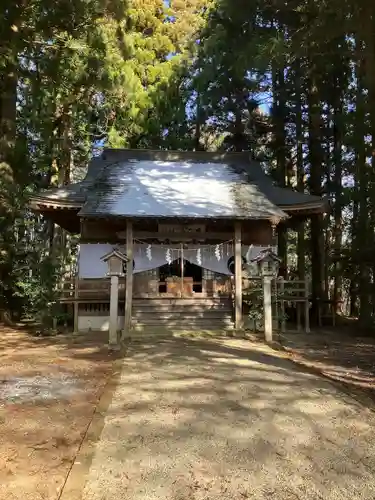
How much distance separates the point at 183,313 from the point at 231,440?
8.09m

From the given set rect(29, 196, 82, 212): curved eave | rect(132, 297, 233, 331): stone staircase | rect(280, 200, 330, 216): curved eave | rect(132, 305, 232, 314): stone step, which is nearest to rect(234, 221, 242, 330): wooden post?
rect(132, 297, 233, 331): stone staircase

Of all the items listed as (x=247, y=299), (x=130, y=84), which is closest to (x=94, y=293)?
(x=247, y=299)

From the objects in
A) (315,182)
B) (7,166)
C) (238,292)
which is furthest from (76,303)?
(315,182)

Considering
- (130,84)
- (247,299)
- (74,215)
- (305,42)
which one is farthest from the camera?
(130,84)

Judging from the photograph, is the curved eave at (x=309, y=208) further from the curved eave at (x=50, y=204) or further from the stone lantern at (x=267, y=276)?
the curved eave at (x=50, y=204)

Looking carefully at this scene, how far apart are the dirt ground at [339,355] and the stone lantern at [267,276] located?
54cm

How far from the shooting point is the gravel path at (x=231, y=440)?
3225mm

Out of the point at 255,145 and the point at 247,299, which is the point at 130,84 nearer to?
the point at 255,145

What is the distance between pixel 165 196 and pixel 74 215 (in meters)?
2.67

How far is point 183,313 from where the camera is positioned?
39.6 ft

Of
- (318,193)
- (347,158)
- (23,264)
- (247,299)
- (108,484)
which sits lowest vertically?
(108,484)

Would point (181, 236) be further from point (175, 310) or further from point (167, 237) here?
point (175, 310)

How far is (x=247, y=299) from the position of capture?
12.0m

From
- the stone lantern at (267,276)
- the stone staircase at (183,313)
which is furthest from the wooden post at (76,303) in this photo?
the stone lantern at (267,276)
